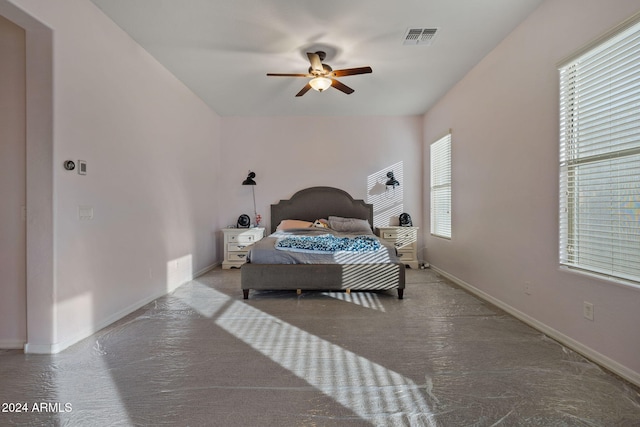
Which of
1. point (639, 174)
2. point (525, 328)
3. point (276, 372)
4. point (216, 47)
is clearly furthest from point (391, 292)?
point (216, 47)


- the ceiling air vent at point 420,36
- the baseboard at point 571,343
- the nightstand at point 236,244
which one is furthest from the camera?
the nightstand at point 236,244

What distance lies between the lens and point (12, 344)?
2.29m

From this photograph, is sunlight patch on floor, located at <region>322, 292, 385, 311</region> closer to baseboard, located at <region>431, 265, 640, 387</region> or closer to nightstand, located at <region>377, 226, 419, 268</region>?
baseboard, located at <region>431, 265, 640, 387</region>

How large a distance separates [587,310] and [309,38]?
10.4 ft

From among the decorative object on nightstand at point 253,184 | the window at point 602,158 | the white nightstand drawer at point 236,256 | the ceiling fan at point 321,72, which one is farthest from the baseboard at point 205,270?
the window at point 602,158

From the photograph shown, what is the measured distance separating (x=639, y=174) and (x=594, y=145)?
1.27ft

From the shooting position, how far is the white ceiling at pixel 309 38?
2605 millimetres

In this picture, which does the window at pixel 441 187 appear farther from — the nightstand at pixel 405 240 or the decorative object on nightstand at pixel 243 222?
the decorative object on nightstand at pixel 243 222

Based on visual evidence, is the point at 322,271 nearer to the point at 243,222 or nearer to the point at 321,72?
the point at 321,72

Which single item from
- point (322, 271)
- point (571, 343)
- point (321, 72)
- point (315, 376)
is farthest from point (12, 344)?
point (571, 343)

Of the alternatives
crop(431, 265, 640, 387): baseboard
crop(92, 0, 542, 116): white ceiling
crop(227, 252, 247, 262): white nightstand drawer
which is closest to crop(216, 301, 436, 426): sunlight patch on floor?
crop(431, 265, 640, 387): baseboard

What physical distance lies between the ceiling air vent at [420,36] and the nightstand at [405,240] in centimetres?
295

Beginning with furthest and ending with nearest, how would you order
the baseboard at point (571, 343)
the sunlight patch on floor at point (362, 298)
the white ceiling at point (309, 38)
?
1. the sunlight patch on floor at point (362, 298)
2. the white ceiling at point (309, 38)
3. the baseboard at point (571, 343)

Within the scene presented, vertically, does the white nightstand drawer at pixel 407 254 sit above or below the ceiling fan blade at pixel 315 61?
below
